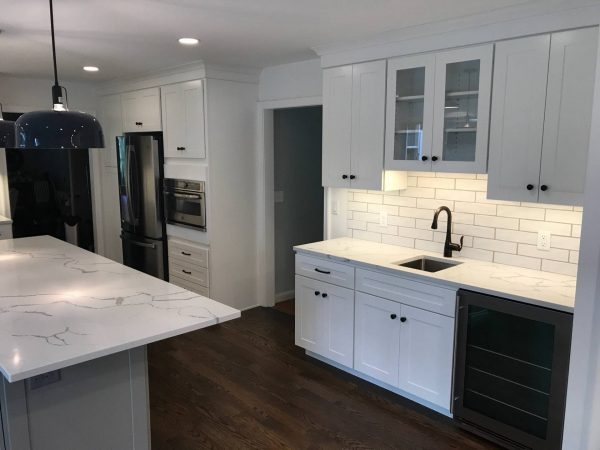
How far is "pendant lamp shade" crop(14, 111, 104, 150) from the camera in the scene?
1.95 meters

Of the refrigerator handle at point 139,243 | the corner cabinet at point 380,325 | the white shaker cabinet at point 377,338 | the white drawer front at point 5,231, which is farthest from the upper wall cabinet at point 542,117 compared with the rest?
the white drawer front at point 5,231

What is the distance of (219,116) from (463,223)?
7.54 feet

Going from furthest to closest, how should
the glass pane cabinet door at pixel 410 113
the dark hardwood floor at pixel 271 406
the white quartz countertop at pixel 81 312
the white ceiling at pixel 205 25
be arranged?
the glass pane cabinet door at pixel 410 113, the dark hardwood floor at pixel 271 406, the white ceiling at pixel 205 25, the white quartz countertop at pixel 81 312

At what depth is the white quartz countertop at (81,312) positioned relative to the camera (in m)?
1.69

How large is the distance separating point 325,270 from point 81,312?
1.69 metres

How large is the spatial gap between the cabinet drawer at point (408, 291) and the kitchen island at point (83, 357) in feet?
3.96

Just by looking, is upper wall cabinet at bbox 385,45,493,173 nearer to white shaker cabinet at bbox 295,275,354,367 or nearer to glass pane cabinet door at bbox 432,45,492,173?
glass pane cabinet door at bbox 432,45,492,173

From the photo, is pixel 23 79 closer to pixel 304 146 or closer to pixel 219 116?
pixel 219 116

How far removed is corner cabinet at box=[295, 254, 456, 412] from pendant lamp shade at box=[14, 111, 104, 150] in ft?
6.02

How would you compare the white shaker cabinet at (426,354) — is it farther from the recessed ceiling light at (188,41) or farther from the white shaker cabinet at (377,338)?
the recessed ceiling light at (188,41)

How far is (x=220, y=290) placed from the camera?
14.8 feet

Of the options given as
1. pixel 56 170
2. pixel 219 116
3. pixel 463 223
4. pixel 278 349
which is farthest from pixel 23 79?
pixel 463 223

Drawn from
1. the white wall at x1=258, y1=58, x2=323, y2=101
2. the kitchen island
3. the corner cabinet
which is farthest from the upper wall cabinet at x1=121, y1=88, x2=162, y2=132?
Result: the kitchen island

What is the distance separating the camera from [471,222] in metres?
3.18
